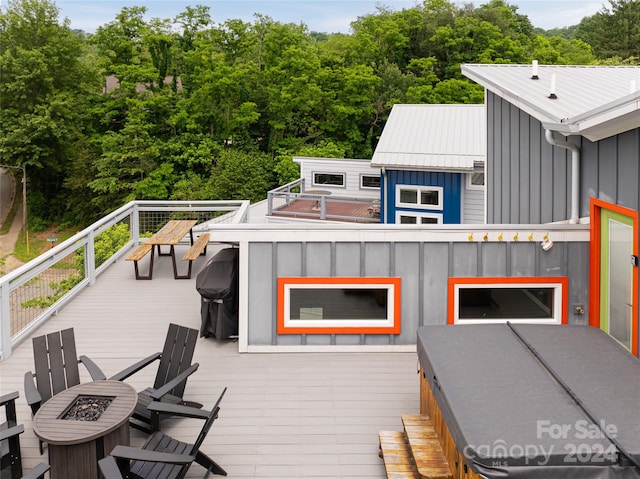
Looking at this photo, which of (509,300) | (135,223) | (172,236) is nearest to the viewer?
(509,300)

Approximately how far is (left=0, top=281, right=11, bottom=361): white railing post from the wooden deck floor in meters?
0.13

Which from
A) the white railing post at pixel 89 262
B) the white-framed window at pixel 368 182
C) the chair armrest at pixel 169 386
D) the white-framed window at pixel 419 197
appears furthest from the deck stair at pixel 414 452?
the white-framed window at pixel 368 182

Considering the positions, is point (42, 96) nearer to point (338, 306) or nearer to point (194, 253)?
point (194, 253)

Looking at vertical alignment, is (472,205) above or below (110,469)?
above

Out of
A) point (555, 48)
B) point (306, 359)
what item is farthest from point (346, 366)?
point (555, 48)

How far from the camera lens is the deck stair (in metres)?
3.91

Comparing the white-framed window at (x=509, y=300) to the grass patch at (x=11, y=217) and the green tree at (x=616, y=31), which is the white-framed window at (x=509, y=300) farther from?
the green tree at (x=616, y=31)

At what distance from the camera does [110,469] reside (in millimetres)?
3693

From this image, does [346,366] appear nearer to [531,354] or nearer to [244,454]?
[244,454]

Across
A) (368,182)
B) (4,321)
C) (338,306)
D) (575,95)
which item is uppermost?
Result: (575,95)

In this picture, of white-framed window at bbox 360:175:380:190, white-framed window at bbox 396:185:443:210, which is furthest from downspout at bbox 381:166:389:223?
white-framed window at bbox 360:175:380:190

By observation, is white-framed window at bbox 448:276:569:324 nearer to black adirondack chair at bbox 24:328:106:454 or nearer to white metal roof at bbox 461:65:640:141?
white metal roof at bbox 461:65:640:141

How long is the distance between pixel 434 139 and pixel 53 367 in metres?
14.0

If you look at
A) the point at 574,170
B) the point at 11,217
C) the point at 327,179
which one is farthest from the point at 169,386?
the point at 11,217
